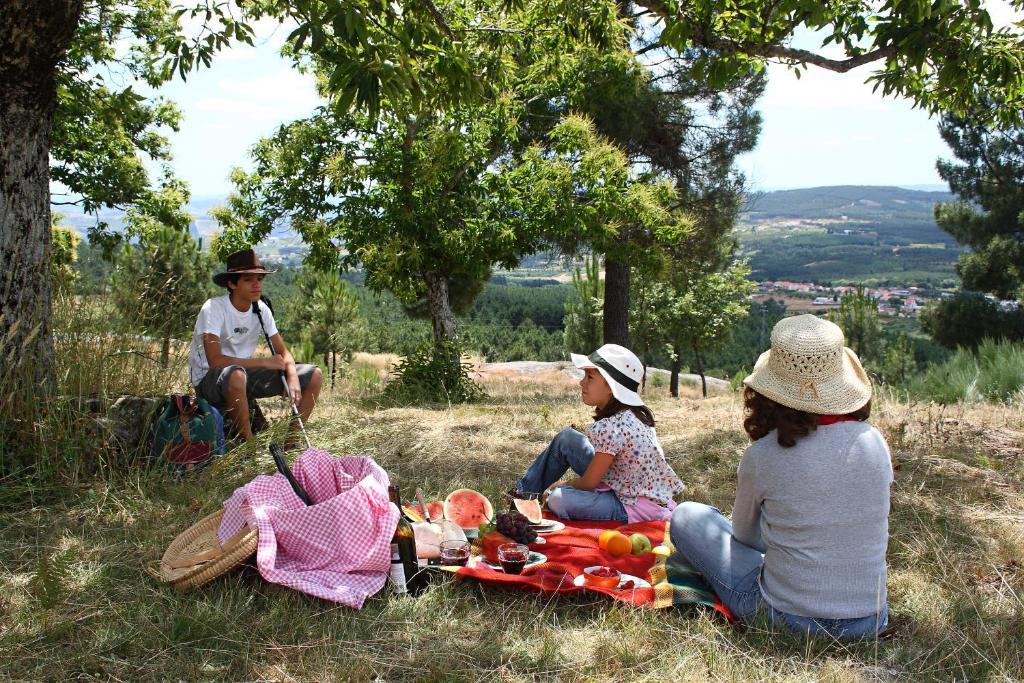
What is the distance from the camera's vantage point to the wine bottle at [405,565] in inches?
120

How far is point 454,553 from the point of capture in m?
3.31

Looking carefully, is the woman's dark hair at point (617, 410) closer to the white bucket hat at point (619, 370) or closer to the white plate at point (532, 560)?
the white bucket hat at point (619, 370)

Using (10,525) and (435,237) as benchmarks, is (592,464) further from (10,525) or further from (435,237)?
(435,237)

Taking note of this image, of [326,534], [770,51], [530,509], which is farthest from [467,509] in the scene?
[770,51]

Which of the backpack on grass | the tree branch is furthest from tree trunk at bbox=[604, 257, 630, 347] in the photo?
the backpack on grass

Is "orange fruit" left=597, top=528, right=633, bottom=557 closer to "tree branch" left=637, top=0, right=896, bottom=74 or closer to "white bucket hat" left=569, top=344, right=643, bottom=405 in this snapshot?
"white bucket hat" left=569, top=344, right=643, bottom=405

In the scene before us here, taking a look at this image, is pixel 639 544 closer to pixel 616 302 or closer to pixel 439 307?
pixel 439 307

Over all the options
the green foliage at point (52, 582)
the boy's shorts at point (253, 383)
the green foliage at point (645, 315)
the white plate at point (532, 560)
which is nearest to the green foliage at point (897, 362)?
the green foliage at point (645, 315)

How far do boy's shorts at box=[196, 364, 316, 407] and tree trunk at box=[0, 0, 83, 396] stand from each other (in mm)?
812

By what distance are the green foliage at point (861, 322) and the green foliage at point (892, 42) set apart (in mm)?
19562

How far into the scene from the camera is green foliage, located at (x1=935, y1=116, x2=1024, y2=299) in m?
23.1

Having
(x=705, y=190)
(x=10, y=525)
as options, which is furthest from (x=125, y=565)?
(x=705, y=190)

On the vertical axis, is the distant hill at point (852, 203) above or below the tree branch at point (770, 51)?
above

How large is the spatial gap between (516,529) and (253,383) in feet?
7.65
